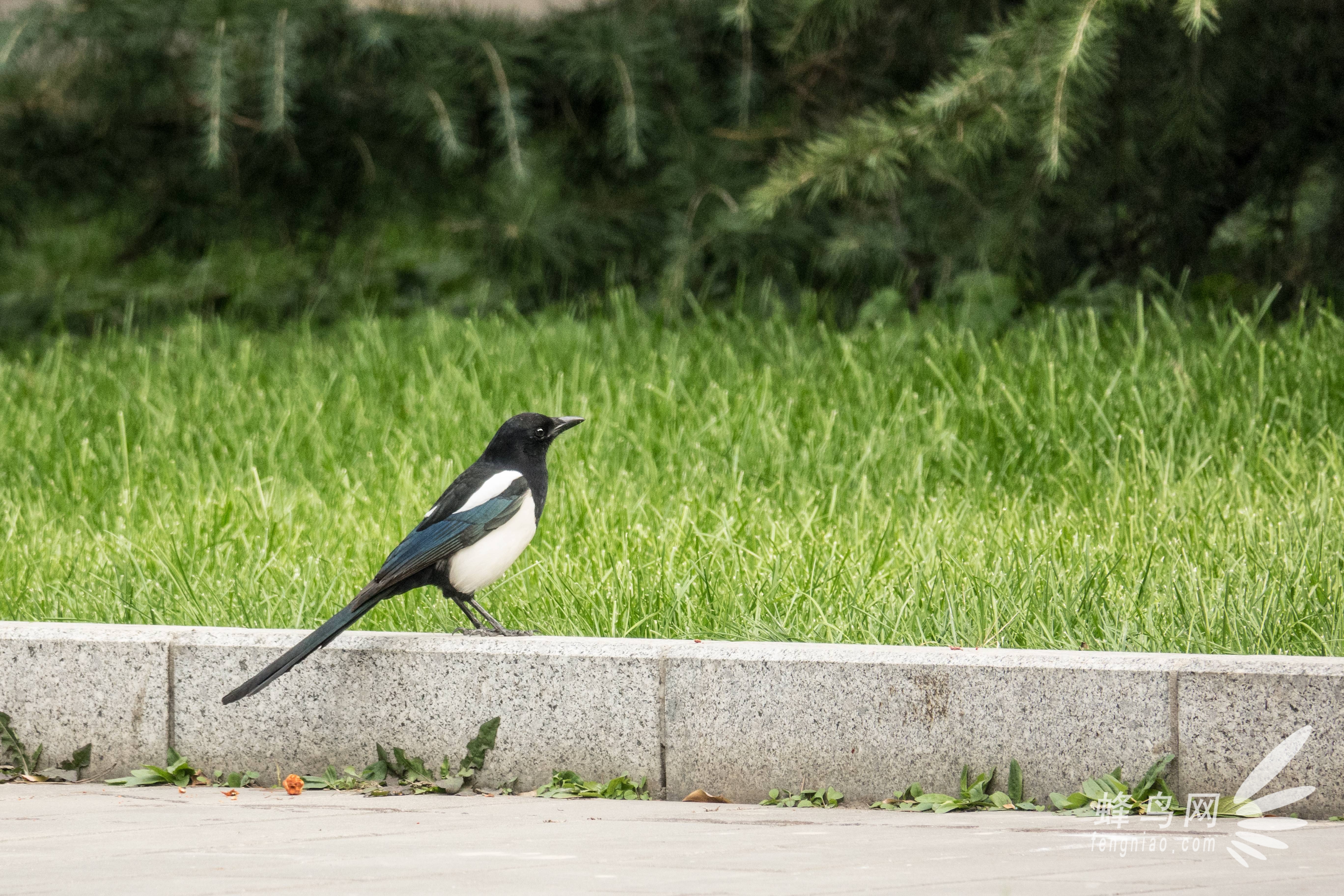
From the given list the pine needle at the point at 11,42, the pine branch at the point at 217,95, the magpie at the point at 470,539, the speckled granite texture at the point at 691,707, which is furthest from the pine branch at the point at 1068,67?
the pine needle at the point at 11,42

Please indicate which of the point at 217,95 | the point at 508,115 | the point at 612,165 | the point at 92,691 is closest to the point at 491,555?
the point at 92,691

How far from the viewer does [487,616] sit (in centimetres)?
443

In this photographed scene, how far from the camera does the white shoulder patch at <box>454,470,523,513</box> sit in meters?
4.40

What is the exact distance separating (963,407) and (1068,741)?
343 centimetres

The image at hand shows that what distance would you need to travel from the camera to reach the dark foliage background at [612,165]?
8.27m

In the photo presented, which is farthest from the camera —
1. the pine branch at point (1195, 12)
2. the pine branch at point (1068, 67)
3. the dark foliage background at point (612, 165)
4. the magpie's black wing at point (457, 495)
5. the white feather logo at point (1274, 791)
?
the dark foliage background at point (612, 165)

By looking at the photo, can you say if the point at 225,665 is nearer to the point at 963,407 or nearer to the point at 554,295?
the point at 963,407

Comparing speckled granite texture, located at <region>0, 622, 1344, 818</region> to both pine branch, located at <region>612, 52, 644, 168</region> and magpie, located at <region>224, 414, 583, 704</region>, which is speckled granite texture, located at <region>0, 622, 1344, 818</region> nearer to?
magpie, located at <region>224, 414, 583, 704</region>

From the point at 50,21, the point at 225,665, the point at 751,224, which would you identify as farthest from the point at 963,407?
the point at 50,21

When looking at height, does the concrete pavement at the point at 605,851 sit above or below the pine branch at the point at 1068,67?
below

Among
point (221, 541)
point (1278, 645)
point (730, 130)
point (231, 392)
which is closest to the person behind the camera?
point (1278, 645)

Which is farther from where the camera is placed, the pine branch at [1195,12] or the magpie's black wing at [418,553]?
the pine branch at [1195,12]

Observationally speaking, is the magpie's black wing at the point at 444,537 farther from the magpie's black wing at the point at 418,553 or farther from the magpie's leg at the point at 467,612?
the magpie's leg at the point at 467,612

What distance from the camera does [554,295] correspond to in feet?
33.1
